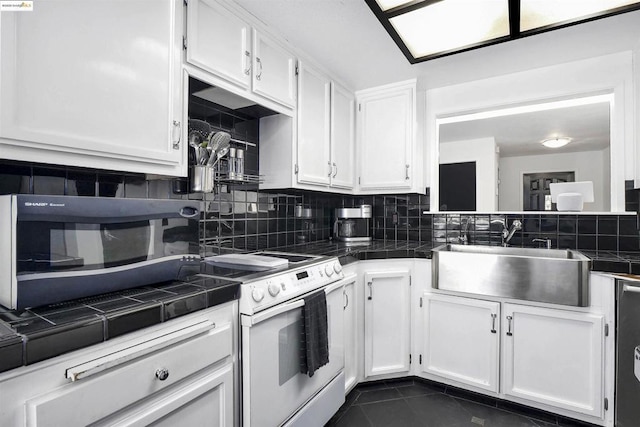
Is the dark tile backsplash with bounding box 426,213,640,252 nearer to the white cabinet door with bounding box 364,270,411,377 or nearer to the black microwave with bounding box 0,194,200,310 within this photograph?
the white cabinet door with bounding box 364,270,411,377

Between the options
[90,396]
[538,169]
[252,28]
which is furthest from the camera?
[538,169]

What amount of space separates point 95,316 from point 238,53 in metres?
1.34

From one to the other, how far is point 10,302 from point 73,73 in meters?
0.69

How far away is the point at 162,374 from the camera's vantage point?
95 cm

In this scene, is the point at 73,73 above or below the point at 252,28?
below

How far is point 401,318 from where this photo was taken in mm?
2213

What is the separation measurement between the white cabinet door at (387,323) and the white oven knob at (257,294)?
102 centimetres

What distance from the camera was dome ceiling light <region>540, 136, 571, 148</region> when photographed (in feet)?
7.85

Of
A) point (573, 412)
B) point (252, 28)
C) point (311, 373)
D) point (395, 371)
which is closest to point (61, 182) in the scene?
point (252, 28)

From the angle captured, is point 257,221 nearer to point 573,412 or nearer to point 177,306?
point 177,306

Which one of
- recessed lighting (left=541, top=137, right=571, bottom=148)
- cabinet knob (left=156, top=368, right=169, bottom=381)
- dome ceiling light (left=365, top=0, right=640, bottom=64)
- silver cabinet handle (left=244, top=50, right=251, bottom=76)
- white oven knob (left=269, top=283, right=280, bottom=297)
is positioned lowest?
cabinet knob (left=156, top=368, right=169, bottom=381)

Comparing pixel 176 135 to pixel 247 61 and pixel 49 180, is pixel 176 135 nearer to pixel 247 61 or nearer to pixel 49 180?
pixel 49 180

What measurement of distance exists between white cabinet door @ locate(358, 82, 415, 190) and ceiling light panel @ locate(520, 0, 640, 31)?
1001 mm

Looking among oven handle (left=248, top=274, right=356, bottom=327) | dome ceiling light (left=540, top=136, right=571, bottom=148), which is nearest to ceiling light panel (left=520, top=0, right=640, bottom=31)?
dome ceiling light (left=540, top=136, right=571, bottom=148)
